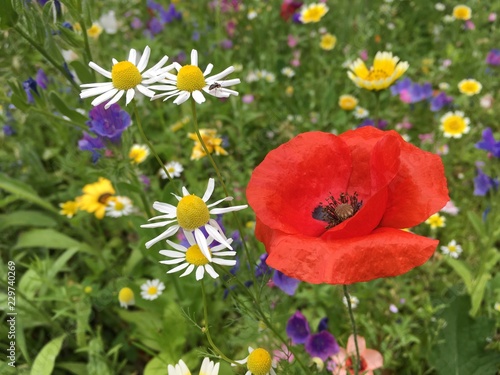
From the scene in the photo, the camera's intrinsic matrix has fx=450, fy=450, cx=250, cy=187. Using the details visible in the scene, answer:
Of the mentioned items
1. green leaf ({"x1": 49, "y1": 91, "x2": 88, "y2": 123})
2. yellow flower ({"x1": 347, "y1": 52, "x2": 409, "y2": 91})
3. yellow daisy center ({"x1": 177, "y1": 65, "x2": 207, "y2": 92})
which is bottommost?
yellow flower ({"x1": 347, "y1": 52, "x2": 409, "y2": 91})

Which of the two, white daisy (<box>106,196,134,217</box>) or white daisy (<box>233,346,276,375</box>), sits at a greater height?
white daisy (<box>233,346,276,375</box>)

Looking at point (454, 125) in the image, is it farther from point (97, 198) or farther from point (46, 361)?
point (46, 361)

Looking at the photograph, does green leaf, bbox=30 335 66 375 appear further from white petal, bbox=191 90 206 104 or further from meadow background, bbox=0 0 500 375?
white petal, bbox=191 90 206 104

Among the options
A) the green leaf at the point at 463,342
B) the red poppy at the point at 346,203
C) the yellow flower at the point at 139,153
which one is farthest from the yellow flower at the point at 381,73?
the yellow flower at the point at 139,153

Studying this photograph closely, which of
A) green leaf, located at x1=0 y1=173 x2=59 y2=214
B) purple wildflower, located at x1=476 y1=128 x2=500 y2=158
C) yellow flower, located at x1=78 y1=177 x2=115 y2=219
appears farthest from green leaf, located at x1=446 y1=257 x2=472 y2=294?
green leaf, located at x1=0 y1=173 x2=59 y2=214

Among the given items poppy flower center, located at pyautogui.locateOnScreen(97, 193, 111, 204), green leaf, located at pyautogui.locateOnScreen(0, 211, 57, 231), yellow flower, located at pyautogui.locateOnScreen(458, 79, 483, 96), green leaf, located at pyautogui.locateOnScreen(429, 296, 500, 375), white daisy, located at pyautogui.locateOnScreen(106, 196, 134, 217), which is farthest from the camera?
yellow flower, located at pyautogui.locateOnScreen(458, 79, 483, 96)

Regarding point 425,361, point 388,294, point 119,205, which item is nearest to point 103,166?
point 119,205

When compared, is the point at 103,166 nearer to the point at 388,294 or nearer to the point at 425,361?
the point at 388,294
